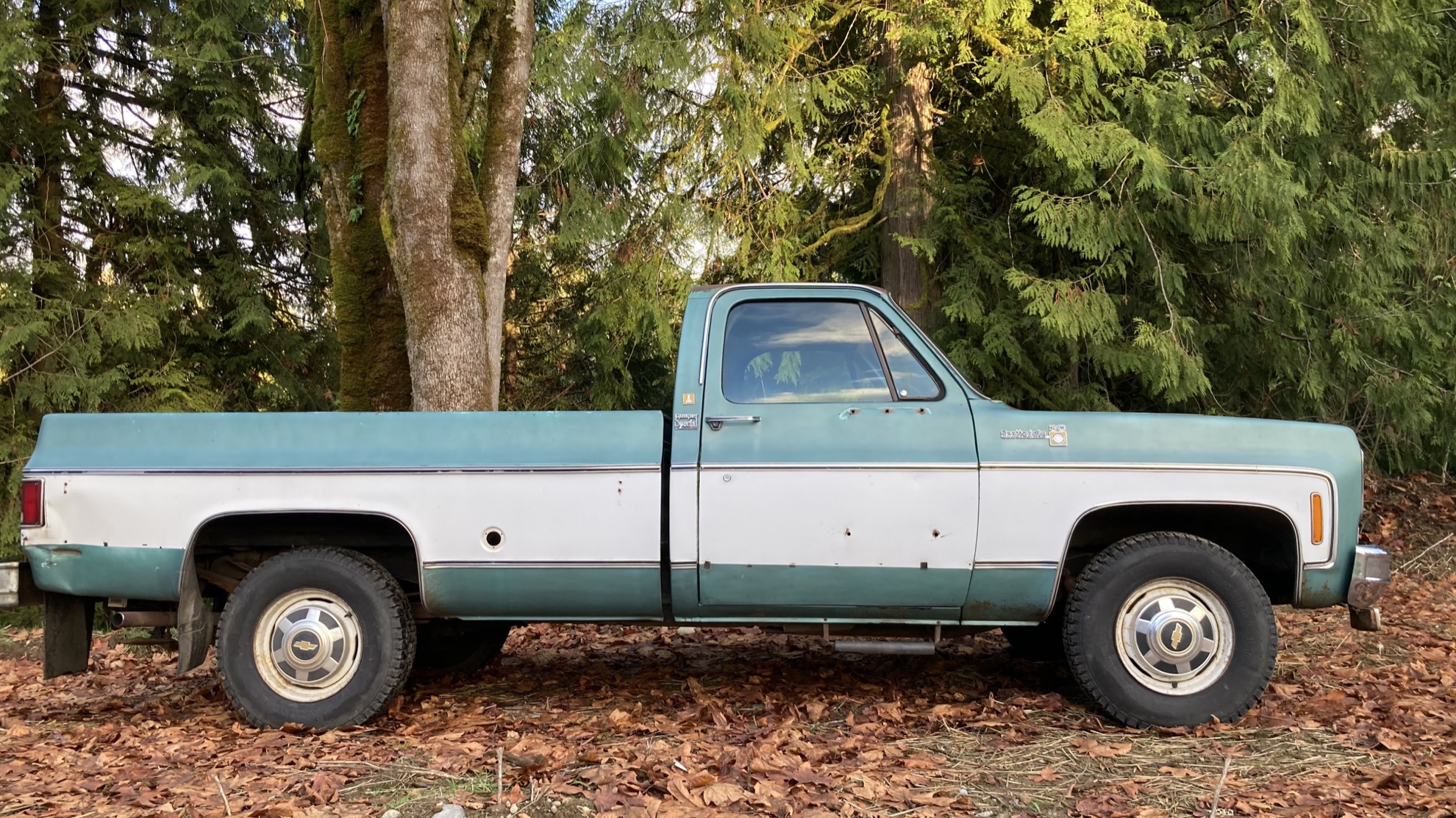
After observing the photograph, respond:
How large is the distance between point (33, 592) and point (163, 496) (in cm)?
84

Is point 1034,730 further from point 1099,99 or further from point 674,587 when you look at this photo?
point 1099,99

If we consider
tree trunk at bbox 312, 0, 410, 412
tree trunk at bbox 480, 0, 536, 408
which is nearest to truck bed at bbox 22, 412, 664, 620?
tree trunk at bbox 480, 0, 536, 408

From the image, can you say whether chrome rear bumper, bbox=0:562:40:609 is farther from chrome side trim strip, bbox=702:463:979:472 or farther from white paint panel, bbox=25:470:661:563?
chrome side trim strip, bbox=702:463:979:472

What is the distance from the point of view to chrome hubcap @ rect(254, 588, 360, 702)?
4.92 meters

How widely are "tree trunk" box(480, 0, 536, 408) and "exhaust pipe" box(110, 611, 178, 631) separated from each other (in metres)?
3.02

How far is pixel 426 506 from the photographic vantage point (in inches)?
191

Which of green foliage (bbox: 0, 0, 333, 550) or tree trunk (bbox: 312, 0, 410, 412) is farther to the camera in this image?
green foliage (bbox: 0, 0, 333, 550)

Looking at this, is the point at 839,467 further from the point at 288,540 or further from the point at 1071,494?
the point at 288,540

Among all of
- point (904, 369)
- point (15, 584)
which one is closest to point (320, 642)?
point (15, 584)

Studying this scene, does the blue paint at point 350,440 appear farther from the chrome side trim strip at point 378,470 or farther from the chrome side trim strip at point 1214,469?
the chrome side trim strip at point 1214,469

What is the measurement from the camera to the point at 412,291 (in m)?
7.47

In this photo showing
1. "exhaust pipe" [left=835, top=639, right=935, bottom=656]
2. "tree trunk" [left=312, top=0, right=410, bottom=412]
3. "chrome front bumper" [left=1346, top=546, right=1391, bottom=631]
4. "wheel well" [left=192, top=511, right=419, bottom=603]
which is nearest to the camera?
"chrome front bumper" [left=1346, top=546, right=1391, bottom=631]

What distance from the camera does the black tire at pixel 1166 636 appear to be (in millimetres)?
4832

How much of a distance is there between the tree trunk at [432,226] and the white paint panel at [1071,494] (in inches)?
160
